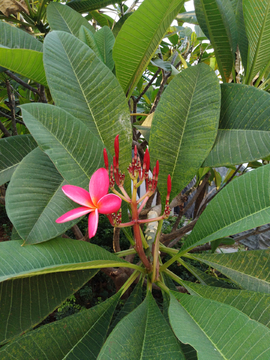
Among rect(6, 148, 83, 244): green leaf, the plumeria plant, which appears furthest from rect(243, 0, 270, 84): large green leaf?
rect(6, 148, 83, 244): green leaf

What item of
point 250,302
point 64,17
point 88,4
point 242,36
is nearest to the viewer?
point 250,302

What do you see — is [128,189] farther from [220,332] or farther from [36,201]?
[220,332]

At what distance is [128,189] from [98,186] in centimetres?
24

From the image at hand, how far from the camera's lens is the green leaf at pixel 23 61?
0.56m

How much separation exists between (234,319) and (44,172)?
465 millimetres

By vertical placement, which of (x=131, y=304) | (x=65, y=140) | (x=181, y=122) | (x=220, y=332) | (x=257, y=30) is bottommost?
(x=131, y=304)

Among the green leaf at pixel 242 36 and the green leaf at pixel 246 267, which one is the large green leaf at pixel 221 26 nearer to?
the green leaf at pixel 242 36

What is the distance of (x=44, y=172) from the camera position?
577mm

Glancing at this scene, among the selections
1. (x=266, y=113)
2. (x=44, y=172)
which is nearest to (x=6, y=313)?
(x=44, y=172)

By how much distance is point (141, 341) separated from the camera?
454mm

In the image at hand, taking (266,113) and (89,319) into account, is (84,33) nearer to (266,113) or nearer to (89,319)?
(266,113)

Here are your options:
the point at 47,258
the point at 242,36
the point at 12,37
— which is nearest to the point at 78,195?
the point at 47,258

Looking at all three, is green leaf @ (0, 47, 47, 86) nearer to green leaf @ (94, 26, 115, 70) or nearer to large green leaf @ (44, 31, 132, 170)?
large green leaf @ (44, 31, 132, 170)

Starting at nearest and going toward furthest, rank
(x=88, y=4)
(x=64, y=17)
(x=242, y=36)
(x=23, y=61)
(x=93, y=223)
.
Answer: (x=93, y=223) → (x=23, y=61) → (x=242, y=36) → (x=64, y=17) → (x=88, y=4)
